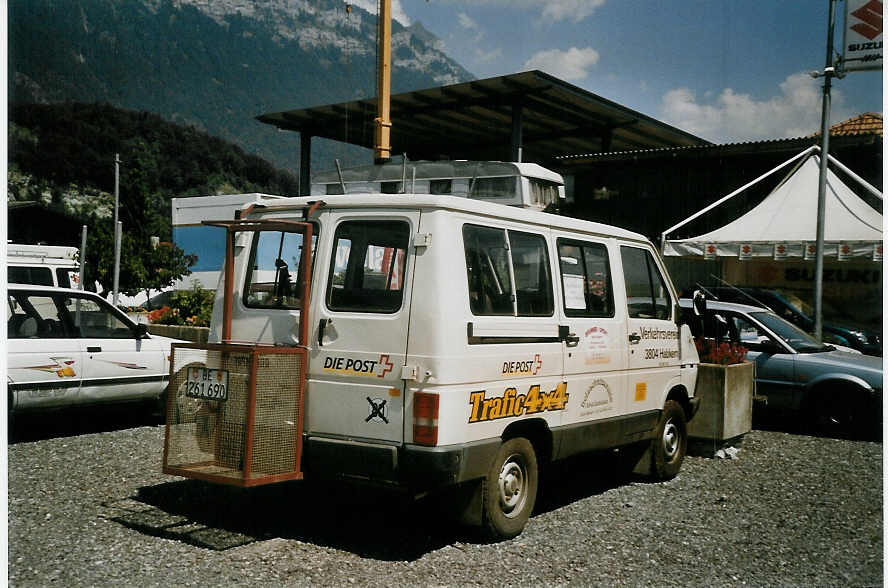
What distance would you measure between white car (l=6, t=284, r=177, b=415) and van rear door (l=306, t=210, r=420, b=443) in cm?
432

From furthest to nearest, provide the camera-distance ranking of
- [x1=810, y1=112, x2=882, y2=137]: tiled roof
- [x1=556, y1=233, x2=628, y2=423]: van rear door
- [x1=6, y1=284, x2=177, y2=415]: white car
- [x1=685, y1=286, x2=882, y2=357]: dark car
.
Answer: [x1=810, y1=112, x2=882, y2=137]: tiled roof
[x1=685, y1=286, x2=882, y2=357]: dark car
[x1=6, y1=284, x2=177, y2=415]: white car
[x1=556, y1=233, x2=628, y2=423]: van rear door

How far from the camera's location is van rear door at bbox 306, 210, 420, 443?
5.04 meters

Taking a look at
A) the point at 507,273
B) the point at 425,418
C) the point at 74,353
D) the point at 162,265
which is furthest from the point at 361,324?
the point at 162,265

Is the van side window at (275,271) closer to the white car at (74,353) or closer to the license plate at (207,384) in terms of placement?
the license plate at (207,384)

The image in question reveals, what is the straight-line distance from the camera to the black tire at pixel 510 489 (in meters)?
5.33

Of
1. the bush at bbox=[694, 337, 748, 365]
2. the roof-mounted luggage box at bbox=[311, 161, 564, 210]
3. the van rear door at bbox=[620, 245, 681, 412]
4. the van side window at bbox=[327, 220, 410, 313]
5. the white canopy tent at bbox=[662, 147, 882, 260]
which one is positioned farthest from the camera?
the white canopy tent at bbox=[662, 147, 882, 260]

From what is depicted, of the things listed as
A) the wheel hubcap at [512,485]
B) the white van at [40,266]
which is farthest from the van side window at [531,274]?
the white van at [40,266]

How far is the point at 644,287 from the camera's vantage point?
23.5 feet

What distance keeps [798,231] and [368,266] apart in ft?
36.3

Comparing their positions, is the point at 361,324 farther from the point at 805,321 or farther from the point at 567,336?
the point at 805,321

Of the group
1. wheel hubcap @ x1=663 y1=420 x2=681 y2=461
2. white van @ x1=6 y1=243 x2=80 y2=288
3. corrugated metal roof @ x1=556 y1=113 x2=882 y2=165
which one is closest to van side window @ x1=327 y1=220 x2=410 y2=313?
wheel hubcap @ x1=663 y1=420 x2=681 y2=461

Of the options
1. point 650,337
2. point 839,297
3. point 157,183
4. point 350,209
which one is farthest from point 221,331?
point 157,183

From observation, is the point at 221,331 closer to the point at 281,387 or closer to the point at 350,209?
the point at 281,387

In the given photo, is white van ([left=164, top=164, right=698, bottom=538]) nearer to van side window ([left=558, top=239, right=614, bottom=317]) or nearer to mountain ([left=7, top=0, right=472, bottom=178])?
van side window ([left=558, top=239, right=614, bottom=317])
